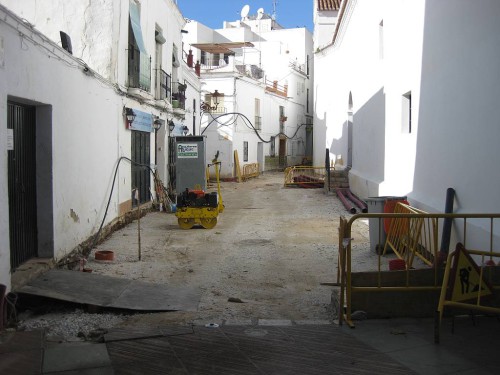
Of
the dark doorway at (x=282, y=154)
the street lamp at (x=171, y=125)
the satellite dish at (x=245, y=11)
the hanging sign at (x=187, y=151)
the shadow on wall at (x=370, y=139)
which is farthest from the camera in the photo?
the satellite dish at (x=245, y=11)

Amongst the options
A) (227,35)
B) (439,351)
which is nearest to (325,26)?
(227,35)

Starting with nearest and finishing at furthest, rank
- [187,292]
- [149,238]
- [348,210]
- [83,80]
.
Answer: [187,292] < [83,80] < [149,238] < [348,210]

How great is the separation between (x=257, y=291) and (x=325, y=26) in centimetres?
2822

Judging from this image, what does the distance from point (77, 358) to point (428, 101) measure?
681cm

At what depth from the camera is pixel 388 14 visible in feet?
40.8

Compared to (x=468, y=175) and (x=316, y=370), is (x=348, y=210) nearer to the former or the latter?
(x=468, y=175)

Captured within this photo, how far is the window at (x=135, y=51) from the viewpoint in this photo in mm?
12117

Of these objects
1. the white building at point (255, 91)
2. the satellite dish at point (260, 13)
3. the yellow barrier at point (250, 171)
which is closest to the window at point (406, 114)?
the white building at point (255, 91)

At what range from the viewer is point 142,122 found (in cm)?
1330

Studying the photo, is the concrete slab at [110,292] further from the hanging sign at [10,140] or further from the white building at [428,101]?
the white building at [428,101]

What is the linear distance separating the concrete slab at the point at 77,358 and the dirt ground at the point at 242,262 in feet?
2.89

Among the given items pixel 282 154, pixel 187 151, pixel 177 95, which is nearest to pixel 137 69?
pixel 187 151

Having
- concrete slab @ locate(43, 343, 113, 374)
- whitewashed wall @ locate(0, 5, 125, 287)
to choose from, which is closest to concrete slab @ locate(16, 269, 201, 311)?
whitewashed wall @ locate(0, 5, 125, 287)

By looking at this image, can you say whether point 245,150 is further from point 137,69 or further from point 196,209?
point 196,209
